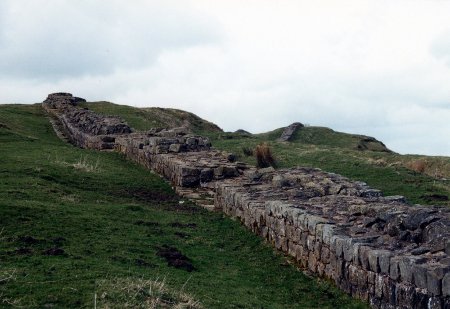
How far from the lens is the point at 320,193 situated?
14.7 m

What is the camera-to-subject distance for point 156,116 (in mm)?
45281

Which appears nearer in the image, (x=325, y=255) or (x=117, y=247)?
(x=325, y=255)

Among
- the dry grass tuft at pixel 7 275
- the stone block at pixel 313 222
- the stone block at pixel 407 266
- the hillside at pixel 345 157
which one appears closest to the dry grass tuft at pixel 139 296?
the dry grass tuft at pixel 7 275

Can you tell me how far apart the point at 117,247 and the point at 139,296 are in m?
3.28

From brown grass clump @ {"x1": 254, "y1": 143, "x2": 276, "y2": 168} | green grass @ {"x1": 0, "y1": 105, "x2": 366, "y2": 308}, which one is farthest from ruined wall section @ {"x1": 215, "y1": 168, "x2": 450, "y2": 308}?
brown grass clump @ {"x1": 254, "y1": 143, "x2": 276, "y2": 168}

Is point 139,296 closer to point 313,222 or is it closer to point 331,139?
point 313,222

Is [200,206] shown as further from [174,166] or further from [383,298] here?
[383,298]

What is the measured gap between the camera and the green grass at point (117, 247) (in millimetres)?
8852

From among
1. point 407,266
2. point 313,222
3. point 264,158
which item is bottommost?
point 407,266

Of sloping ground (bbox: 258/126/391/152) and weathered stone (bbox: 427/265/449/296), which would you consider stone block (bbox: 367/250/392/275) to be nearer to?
weathered stone (bbox: 427/265/449/296)

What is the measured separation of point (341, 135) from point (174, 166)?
28000mm

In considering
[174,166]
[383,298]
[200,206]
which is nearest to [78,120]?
[174,166]

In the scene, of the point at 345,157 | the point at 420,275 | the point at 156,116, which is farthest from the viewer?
the point at 156,116

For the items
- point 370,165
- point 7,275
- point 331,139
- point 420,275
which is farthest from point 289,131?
point 420,275
